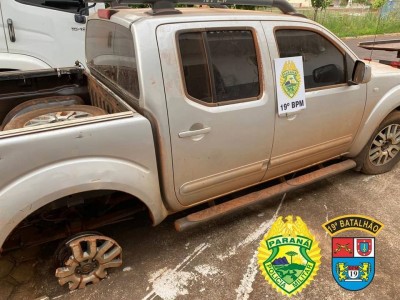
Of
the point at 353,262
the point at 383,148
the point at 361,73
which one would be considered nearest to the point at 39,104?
the point at 361,73

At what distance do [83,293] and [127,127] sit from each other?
4.00 ft

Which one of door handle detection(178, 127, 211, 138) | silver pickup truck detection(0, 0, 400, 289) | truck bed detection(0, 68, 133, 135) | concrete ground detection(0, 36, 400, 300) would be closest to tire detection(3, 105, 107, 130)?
silver pickup truck detection(0, 0, 400, 289)

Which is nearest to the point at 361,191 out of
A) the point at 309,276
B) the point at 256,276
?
the point at 309,276

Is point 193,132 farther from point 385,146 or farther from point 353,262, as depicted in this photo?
point 385,146

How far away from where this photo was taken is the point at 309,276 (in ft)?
7.88

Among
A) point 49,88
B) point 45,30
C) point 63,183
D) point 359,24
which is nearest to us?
point 63,183

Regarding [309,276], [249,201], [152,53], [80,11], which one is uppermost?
[80,11]

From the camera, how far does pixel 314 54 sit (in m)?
2.66

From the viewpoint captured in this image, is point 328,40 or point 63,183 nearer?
point 63,183

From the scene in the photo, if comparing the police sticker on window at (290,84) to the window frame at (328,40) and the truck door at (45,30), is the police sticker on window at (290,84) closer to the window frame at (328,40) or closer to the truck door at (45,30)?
the window frame at (328,40)

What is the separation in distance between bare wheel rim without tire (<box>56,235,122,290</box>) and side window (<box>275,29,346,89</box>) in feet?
6.12

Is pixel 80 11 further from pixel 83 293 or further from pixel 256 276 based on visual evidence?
pixel 256 276

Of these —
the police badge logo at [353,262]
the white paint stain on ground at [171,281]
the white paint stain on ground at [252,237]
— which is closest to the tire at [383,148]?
A: the police badge logo at [353,262]

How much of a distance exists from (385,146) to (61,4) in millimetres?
4296
